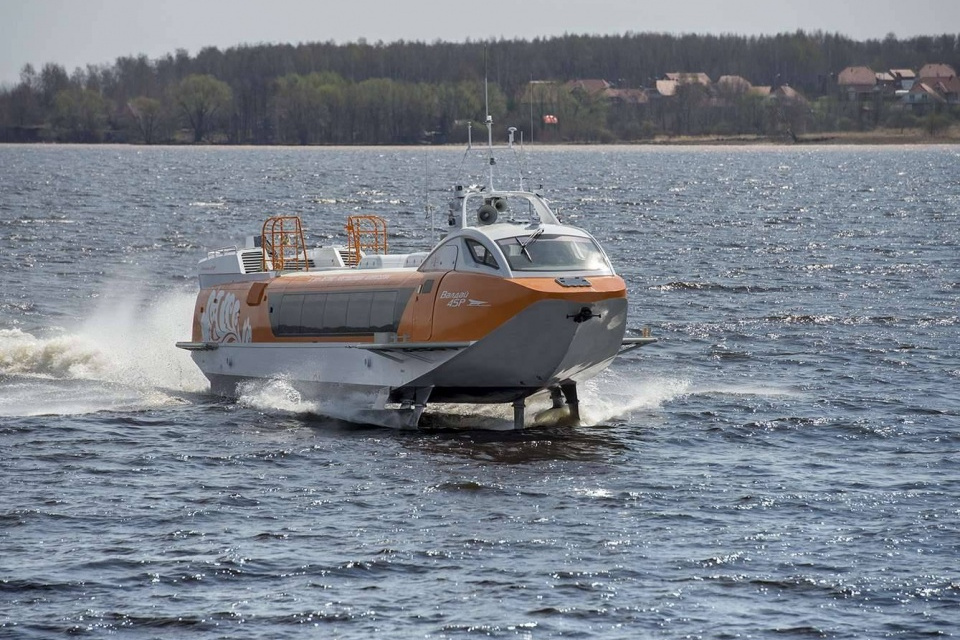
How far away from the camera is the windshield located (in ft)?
84.0

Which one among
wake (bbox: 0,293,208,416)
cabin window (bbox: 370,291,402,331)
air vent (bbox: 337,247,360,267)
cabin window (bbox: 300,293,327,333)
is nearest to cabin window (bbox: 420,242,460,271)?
cabin window (bbox: 370,291,402,331)

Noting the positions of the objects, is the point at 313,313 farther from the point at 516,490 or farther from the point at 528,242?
the point at 516,490

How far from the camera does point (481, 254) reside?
2595 centimetres

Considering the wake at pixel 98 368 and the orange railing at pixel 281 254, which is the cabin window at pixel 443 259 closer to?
the orange railing at pixel 281 254

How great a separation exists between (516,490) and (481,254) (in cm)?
507

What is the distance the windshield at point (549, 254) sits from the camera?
2561 cm

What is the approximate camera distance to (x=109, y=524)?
20.5 metres

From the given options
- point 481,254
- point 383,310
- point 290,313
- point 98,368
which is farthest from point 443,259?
point 98,368

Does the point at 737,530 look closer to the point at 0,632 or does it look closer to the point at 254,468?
the point at 254,468

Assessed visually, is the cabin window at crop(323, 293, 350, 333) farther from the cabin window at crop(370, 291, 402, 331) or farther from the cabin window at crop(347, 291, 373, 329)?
the cabin window at crop(370, 291, 402, 331)

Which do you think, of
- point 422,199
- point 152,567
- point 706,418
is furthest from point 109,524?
point 422,199

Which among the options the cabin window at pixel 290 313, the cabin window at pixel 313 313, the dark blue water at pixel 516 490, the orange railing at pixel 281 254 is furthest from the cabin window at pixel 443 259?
the orange railing at pixel 281 254

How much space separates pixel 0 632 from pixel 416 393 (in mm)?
11432

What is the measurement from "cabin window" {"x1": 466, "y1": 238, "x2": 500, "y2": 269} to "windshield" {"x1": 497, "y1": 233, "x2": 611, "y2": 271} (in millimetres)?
236
